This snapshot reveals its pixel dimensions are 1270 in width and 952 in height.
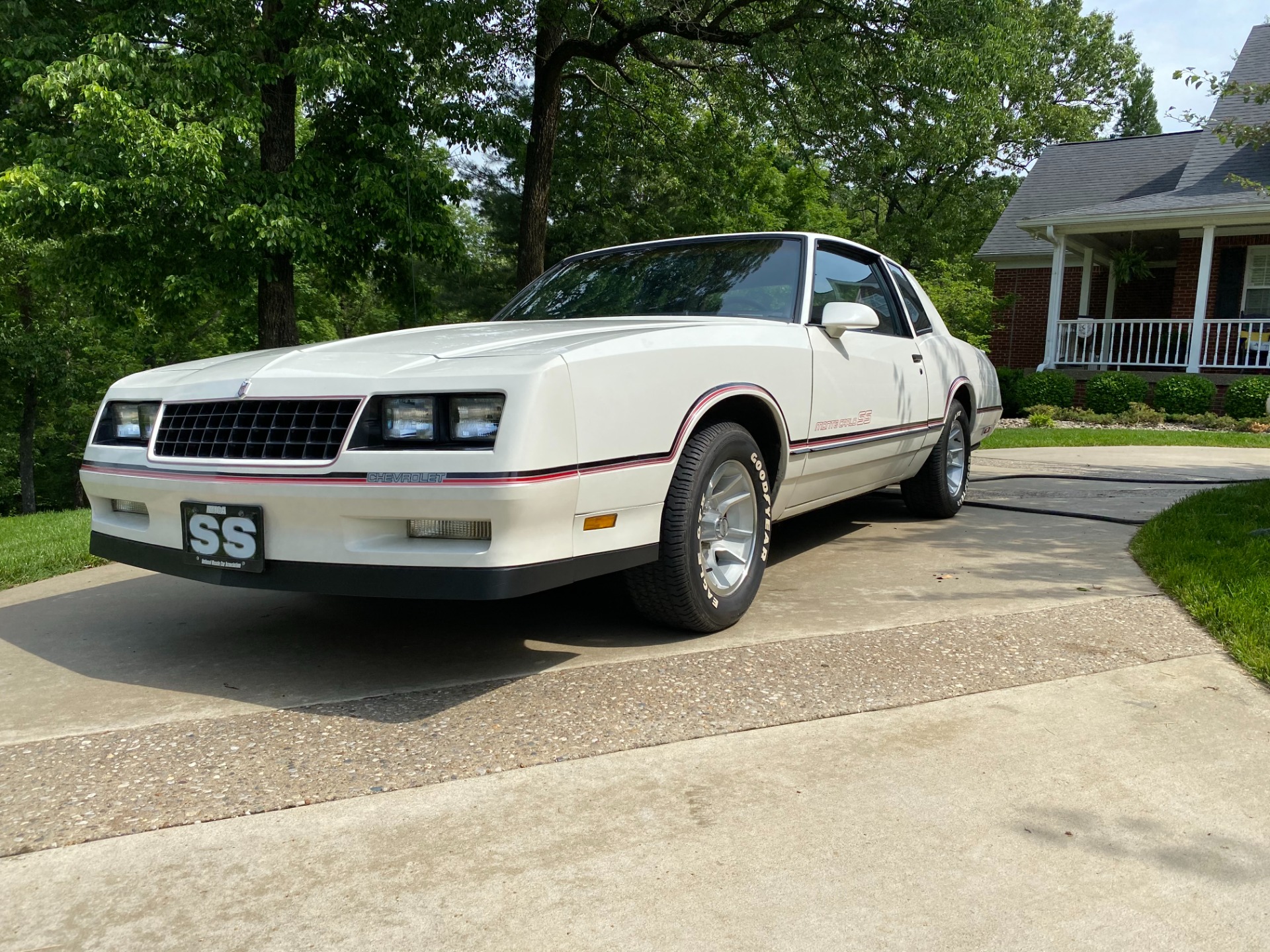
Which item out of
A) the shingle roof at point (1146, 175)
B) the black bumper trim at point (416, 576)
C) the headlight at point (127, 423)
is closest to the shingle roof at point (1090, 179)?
the shingle roof at point (1146, 175)

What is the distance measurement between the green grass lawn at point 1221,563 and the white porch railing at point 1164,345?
38.6ft

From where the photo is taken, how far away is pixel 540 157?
12.9m

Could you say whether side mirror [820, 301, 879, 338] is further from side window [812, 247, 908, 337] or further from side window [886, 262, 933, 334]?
side window [886, 262, 933, 334]

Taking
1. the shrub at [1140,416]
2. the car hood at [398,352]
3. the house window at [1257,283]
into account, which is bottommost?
the shrub at [1140,416]

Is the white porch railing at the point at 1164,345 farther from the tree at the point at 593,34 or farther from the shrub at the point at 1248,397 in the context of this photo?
the tree at the point at 593,34

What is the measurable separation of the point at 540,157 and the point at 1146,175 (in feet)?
49.2

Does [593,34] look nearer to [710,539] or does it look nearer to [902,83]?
[902,83]

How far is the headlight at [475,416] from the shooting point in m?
2.90

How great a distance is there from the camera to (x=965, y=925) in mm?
1942

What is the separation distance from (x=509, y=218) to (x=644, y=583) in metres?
20.6

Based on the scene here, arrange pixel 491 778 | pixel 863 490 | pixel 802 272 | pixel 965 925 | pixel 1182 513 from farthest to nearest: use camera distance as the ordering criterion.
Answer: pixel 1182 513, pixel 863 490, pixel 802 272, pixel 491 778, pixel 965 925

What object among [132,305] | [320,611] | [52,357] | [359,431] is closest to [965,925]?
[359,431]

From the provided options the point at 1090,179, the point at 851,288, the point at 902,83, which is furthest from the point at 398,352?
the point at 1090,179

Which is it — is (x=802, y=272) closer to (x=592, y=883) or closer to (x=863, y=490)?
(x=863, y=490)
